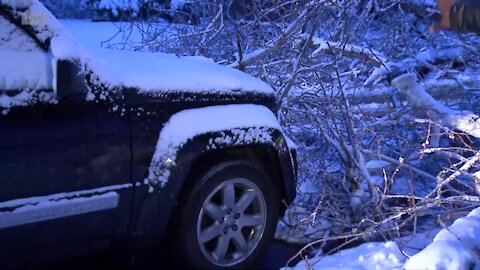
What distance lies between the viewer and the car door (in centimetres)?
286

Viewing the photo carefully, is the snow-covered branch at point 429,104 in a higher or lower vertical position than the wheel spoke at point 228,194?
higher

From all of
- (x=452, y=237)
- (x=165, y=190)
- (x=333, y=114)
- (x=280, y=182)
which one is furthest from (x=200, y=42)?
(x=452, y=237)

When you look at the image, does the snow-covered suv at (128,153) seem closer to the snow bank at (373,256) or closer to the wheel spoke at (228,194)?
the wheel spoke at (228,194)

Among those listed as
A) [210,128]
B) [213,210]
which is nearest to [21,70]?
[210,128]

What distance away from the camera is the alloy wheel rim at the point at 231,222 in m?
3.62

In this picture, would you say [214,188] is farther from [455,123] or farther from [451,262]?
[455,123]

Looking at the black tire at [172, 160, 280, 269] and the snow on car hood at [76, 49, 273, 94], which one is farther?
the black tire at [172, 160, 280, 269]

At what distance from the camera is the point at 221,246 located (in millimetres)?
3684

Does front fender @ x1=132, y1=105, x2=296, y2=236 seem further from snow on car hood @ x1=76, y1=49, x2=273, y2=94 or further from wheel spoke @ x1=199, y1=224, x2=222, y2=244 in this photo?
wheel spoke @ x1=199, y1=224, x2=222, y2=244

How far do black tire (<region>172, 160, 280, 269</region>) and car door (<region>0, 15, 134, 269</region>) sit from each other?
451 millimetres

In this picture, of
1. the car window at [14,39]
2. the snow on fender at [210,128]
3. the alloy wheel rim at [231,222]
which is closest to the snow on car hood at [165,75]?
the snow on fender at [210,128]

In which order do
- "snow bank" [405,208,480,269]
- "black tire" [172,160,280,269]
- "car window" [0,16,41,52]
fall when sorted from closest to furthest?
"snow bank" [405,208,480,269] < "car window" [0,16,41,52] < "black tire" [172,160,280,269]

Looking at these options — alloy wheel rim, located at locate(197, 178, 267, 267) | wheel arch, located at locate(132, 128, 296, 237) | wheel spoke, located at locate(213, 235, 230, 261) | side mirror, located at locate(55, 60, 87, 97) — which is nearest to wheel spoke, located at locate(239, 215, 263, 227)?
alloy wheel rim, located at locate(197, 178, 267, 267)

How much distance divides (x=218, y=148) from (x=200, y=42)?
3390 mm
